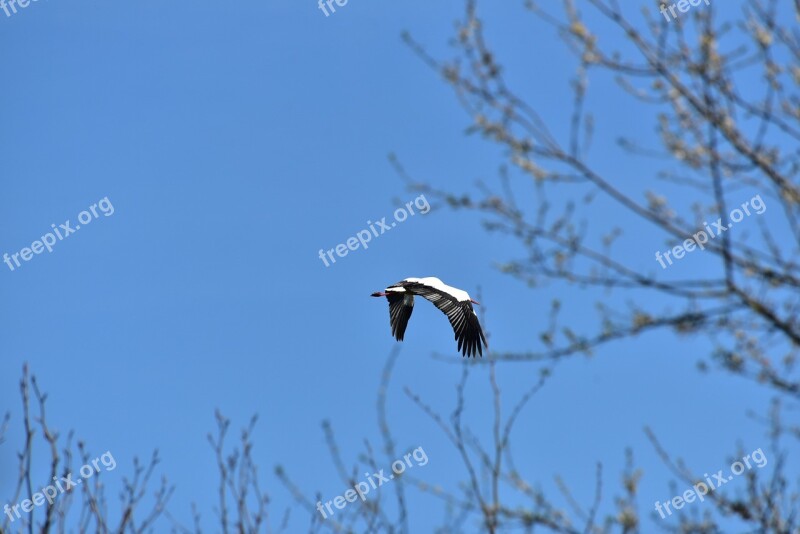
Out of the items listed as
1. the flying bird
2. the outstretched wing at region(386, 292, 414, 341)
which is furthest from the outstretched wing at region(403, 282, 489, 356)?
the outstretched wing at region(386, 292, 414, 341)

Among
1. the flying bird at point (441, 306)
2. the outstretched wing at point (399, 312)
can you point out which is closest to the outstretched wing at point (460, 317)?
the flying bird at point (441, 306)

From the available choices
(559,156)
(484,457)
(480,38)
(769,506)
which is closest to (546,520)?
(484,457)

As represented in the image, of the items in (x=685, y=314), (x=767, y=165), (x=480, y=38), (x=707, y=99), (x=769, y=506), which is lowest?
(x=769, y=506)

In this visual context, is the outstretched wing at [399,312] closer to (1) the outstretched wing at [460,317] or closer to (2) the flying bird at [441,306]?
(2) the flying bird at [441,306]

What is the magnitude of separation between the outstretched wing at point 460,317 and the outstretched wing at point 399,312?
467 millimetres

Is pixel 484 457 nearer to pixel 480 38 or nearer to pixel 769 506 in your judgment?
pixel 769 506

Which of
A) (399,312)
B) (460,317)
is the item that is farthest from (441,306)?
(399,312)

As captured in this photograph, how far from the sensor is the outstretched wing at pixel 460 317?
35.1 ft

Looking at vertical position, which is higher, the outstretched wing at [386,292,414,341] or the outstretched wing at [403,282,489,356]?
the outstretched wing at [386,292,414,341]

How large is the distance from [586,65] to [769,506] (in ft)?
8.48

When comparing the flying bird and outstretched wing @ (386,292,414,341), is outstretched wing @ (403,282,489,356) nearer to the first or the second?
the flying bird

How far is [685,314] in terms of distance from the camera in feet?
19.1

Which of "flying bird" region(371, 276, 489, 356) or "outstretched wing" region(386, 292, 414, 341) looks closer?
"flying bird" region(371, 276, 489, 356)

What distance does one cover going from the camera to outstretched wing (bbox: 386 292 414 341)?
1170cm
